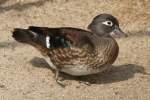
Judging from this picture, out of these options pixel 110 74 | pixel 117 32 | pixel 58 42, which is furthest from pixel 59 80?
pixel 117 32

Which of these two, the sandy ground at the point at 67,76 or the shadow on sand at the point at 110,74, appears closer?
the sandy ground at the point at 67,76

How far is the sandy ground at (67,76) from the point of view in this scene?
649 cm

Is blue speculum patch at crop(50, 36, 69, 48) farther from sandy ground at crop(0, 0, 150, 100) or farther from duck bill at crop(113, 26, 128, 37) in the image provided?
duck bill at crop(113, 26, 128, 37)

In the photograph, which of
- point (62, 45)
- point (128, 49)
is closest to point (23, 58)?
point (62, 45)

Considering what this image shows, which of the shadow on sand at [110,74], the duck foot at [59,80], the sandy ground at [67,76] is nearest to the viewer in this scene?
the sandy ground at [67,76]

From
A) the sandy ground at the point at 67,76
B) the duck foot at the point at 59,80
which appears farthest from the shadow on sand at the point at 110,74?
the duck foot at the point at 59,80

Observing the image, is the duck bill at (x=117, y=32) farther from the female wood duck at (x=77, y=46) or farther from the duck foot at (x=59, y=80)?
the duck foot at (x=59, y=80)

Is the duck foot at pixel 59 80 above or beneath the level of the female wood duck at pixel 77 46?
beneath

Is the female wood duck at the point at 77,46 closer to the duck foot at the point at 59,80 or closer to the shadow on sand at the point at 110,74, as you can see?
the duck foot at the point at 59,80

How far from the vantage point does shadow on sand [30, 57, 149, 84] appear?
22.5 ft

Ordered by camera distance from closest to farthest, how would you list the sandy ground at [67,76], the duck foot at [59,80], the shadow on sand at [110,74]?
the sandy ground at [67,76] < the duck foot at [59,80] < the shadow on sand at [110,74]

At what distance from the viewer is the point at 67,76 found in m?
6.91

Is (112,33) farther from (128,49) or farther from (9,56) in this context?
(9,56)

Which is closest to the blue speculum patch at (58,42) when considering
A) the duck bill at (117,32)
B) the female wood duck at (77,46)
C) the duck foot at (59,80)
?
the female wood duck at (77,46)
